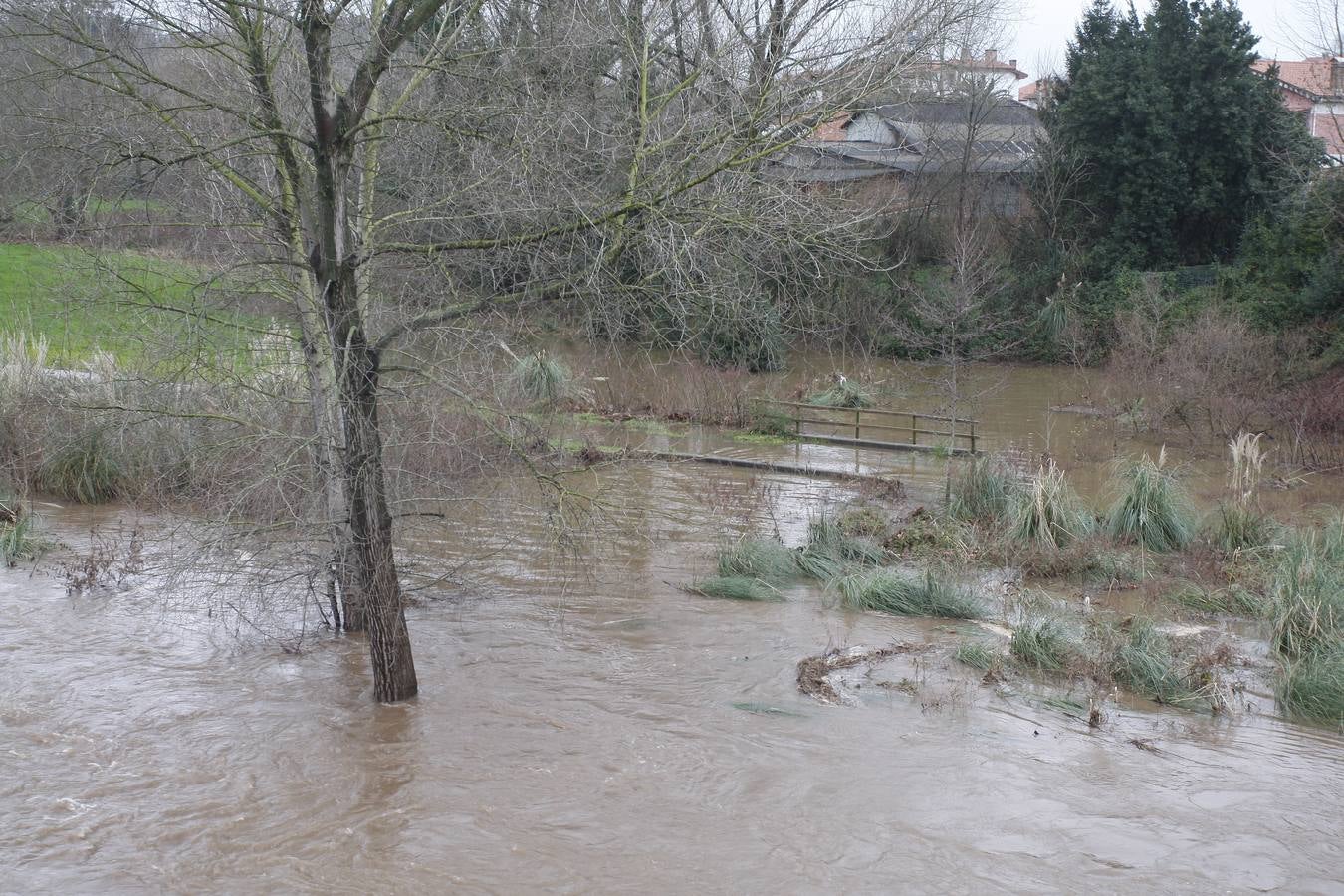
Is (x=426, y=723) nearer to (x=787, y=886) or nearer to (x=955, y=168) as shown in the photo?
(x=787, y=886)

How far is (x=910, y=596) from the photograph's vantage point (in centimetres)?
1120

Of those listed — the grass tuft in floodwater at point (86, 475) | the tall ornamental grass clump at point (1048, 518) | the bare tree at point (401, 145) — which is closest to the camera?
the bare tree at point (401, 145)

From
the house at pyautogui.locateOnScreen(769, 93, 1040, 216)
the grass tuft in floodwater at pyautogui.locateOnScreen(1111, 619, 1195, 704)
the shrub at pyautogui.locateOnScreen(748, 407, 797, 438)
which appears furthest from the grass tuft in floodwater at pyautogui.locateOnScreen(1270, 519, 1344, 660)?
the house at pyautogui.locateOnScreen(769, 93, 1040, 216)

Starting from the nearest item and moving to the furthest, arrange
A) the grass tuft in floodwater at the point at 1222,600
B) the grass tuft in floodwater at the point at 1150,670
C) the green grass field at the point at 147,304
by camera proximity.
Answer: the green grass field at the point at 147,304 < the grass tuft in floodwater at the point at 1150,670 < the grass tuft in floodwater at the point at 1222,600

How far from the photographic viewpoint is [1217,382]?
21719 millimetres

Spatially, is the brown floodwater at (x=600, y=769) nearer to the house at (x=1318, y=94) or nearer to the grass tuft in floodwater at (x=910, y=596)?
the grass tuft in floodwater at (x=910, y=596)

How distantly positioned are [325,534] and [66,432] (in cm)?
571

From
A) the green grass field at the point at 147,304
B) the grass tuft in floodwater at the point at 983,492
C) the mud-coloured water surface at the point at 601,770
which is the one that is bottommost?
the mud-coloured water surface at the point at 601,770

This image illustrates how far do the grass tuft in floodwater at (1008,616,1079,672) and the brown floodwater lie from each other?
0.44 meters

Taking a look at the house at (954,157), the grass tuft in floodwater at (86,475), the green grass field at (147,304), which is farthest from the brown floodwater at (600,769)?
the house at (954,157)

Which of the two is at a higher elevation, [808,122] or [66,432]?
[808,122]

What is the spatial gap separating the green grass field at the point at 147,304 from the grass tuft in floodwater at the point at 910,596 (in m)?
5.66

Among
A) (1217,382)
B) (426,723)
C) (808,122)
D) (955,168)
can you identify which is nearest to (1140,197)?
(955,168)

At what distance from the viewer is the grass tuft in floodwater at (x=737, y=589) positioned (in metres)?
11.4
